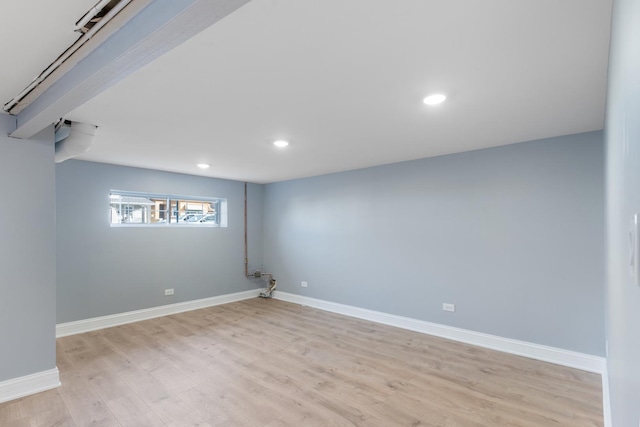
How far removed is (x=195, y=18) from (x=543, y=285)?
3896 mm

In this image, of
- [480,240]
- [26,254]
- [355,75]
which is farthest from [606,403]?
[26,254]

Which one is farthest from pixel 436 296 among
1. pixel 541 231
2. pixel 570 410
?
pixel 570 410

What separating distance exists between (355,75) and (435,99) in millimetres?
733

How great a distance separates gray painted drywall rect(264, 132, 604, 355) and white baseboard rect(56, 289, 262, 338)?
168 cm

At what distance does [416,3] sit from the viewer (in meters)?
1.34

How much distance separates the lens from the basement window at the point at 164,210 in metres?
4.77

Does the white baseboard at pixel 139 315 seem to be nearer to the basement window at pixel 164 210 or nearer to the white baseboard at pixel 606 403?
the basement window at pixel 164 210

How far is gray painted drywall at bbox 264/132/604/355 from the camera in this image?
10.4 feet

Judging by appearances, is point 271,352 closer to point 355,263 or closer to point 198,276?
point 355,263

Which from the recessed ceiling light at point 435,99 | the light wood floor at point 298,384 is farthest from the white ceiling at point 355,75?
the light wood floor at point 298,384

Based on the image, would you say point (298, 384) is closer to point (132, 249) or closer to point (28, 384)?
point (28, 384)

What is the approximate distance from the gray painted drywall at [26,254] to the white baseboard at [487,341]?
3.71 meters

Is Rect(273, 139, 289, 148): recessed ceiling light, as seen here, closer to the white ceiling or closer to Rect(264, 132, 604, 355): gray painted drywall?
the white ceiling

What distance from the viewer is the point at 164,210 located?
5.28m
